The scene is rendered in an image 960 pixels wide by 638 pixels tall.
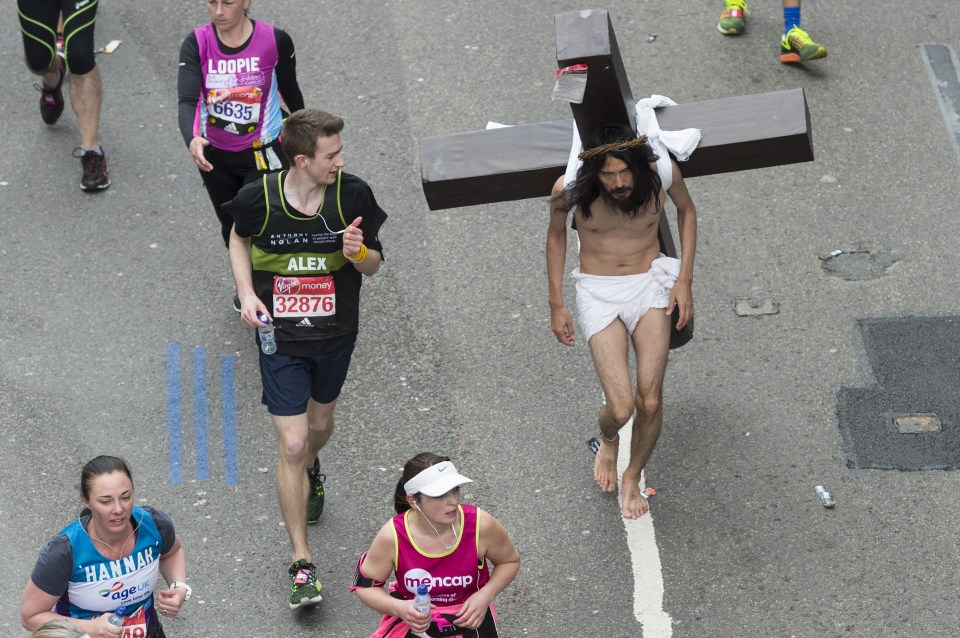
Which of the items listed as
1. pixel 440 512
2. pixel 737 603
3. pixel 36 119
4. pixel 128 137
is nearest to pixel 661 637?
pixel 737 603

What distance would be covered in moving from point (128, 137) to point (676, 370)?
4.77 m

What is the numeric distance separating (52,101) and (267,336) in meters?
4.82

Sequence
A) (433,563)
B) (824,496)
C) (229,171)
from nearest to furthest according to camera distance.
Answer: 1. (433,563)
2. (824,496)
3. (229,171)

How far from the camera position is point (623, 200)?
6648 mm

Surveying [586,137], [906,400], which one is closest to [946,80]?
[906,400]

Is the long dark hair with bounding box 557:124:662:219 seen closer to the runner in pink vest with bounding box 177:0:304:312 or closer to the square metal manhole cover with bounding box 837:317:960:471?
the square metal manhole cover with bounding box 837:317:960:471

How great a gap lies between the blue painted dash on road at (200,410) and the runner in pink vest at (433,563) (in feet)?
7.44

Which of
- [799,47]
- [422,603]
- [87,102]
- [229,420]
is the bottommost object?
[229,420]

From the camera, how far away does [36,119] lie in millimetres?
10641

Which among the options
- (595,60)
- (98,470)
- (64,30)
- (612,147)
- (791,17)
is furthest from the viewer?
(791,17)

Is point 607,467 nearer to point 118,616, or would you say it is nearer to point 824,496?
point 824,496

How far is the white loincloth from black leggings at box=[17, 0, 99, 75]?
464 cm

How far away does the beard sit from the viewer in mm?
6590

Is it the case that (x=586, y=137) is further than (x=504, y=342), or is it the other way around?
(x=504, y=342)
